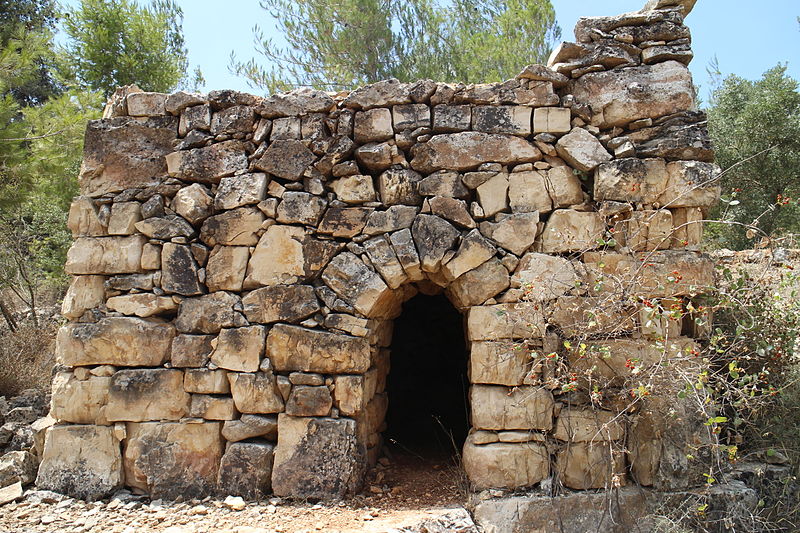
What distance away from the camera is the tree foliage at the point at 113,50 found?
9578mm

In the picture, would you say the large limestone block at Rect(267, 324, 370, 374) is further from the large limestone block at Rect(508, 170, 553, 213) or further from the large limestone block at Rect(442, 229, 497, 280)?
the large limestone block at Rect(508, 170, 553, 213)

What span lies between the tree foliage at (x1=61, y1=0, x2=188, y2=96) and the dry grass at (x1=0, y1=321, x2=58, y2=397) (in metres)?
3.98

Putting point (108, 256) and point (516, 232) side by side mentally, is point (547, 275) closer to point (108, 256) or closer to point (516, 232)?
point (516, 232)

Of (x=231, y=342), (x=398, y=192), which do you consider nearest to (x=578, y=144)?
(x=398, y=192)

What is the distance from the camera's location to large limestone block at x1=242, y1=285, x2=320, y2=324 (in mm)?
4508

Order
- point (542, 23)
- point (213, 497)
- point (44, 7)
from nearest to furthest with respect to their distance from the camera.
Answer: point (213, 497) → point (542, 23) → point (44, 7)

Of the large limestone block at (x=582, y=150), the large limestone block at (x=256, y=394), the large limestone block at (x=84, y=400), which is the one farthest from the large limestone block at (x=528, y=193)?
the large limestone block at (x=84, y=400)

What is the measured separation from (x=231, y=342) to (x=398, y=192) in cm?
167

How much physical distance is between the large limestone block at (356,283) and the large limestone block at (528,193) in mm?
1146

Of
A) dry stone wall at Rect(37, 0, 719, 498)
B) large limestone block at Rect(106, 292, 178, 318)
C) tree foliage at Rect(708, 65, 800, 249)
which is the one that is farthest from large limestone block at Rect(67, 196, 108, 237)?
tree foliage at Rect(708, 65, 800, 249)

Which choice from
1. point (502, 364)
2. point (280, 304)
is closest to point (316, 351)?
point (280, 304)

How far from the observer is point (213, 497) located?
4418 mm

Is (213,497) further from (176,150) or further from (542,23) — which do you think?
(542,23)

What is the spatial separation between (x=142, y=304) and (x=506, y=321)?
9.03 ft
